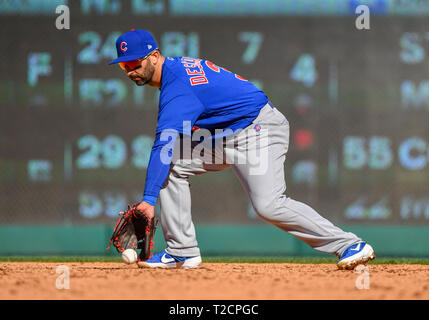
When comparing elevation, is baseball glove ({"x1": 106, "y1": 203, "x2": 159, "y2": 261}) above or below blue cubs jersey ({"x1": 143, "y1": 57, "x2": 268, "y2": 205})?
below

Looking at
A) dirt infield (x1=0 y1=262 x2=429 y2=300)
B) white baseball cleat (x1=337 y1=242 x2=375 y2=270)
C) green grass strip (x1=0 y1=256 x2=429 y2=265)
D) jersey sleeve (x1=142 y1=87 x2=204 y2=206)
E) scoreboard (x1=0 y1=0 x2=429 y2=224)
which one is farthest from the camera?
scoreboard (x1=0 y1=0 x2=429 y2=224)

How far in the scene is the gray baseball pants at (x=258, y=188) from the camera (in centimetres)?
405

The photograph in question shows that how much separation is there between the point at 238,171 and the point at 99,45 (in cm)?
237

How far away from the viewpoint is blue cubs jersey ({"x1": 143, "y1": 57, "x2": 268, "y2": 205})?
3777 millimetres

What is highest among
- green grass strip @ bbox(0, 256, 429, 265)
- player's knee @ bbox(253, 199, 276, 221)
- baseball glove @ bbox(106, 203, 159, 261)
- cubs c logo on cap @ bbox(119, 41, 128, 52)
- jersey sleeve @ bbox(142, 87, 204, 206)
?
cubs c logo on cap @ bbox(119, 41, 128, 52)

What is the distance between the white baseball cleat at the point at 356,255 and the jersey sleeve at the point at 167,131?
1.11 meters

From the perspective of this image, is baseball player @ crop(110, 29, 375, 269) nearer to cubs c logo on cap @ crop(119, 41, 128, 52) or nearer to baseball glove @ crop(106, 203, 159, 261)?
cubs c logo on cap @ crop(119, 41, 128, 52)

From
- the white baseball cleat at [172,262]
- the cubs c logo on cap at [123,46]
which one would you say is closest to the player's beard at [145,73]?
the cubs c logo on cap at [123,46]

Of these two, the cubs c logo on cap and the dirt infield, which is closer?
the dirt infield

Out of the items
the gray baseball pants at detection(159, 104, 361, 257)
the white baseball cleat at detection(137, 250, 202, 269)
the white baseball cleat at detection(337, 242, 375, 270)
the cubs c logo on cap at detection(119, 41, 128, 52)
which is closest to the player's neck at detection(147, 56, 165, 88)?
the cubs c logo on cap at detection(119, 41, 128, 52)

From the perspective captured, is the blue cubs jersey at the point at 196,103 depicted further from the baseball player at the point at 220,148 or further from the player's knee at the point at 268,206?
the player's knee at the point at 268,206

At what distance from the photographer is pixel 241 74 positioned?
602 cm

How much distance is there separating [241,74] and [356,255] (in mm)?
2330

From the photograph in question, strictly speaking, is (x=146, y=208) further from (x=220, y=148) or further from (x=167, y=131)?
(x=220, y=148)
